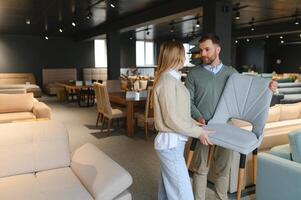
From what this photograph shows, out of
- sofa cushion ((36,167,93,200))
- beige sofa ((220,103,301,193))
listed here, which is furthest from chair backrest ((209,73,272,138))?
sofa cushion ((36,167,93,200))

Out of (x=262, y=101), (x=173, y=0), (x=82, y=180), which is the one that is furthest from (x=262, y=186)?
(x=173, y=0)

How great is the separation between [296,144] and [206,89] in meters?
0.78

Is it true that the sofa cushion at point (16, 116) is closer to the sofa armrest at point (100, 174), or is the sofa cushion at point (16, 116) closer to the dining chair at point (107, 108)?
the dining chair at point (107, 108)

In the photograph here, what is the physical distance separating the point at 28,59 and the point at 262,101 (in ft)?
41.3

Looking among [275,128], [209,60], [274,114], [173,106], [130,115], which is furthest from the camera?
[130,115]

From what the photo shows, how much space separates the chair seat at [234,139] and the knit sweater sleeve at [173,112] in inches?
8.1

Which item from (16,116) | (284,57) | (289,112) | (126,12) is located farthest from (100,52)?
(289,112)

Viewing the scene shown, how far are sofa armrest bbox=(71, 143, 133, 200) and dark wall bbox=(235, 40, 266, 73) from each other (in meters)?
14.8

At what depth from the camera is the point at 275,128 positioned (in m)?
3.05

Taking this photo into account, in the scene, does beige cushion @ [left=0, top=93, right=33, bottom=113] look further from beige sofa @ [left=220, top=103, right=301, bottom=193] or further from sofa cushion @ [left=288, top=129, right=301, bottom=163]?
sofa cushion @ [left=288, top=129, right=301, bottom=163]

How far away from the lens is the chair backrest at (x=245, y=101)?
6.97 ft

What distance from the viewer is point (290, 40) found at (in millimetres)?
15031

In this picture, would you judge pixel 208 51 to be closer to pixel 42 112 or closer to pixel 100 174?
pixel 100 174

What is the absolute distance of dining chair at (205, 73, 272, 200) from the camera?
1.97 m
